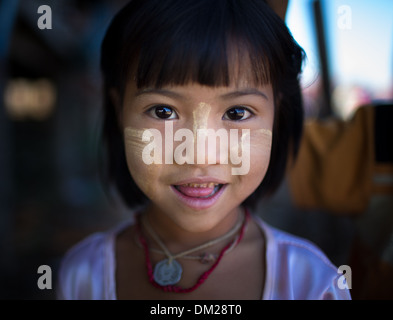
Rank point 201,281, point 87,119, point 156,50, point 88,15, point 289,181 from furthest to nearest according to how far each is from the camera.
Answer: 1. point 87,119
2. point 88,15
3. point 289,181
4. point 201,281
5. point 156,50

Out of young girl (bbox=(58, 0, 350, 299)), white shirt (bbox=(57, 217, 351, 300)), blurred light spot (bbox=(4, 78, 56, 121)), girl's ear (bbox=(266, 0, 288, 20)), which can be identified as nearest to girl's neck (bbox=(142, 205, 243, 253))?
young girl (bbox=(58, 0, 350, 299))

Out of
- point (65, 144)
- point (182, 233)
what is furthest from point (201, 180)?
point (65, 144)

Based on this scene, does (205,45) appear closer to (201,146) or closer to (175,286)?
(201,146)

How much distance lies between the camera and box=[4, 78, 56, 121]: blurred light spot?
16.5 ft

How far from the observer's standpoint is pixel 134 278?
888mm

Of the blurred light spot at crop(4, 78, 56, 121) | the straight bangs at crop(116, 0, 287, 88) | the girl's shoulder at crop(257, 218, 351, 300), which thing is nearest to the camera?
the straight bangs at crop(116, 0, 287, 88)

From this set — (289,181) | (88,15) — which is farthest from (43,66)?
(289,181)

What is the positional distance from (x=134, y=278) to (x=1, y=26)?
1.43m

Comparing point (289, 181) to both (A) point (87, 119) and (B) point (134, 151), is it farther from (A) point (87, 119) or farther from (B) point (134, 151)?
(A) point (87, 119)

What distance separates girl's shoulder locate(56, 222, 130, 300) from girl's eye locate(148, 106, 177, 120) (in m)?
0.43

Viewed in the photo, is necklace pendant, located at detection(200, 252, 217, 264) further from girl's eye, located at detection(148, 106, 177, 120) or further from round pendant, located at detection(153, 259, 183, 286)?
girl's eye, located at detection(148, 106, 177, 120)

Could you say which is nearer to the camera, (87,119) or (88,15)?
(88,15)

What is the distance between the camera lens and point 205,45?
2.27ft

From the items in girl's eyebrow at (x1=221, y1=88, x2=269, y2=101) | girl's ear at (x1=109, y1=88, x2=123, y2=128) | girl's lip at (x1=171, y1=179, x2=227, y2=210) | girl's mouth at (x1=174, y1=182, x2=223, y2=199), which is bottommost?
girl's lip at (x1=171, y1=179, x2=227, y2=210)
